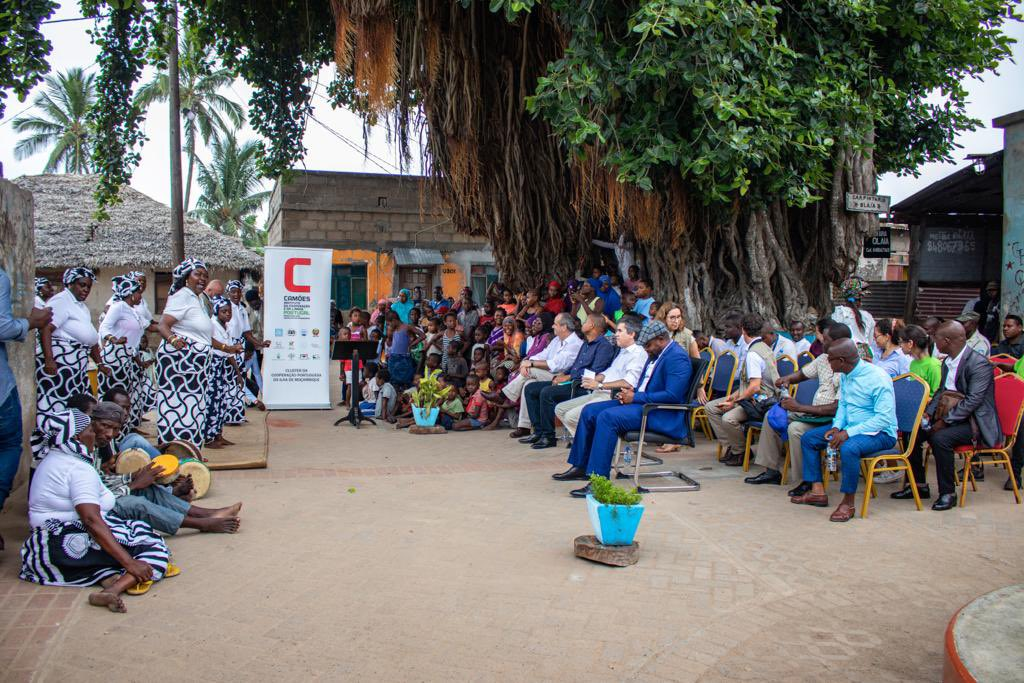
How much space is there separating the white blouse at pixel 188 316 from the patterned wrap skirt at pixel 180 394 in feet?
0.37

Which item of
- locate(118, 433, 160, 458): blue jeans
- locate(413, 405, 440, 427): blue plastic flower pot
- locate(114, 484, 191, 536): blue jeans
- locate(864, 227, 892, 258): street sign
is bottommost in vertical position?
locate(413, 405, 440, 427): blue plastic flower pot

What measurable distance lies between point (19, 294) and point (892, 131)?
→ 1095 centimetres

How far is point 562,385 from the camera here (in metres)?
9.13

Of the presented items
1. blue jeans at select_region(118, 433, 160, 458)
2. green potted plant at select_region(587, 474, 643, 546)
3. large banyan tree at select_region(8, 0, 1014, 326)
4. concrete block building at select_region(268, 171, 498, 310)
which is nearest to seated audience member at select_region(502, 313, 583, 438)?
large banyan tree at select_region(8, 0, 1014, 326)

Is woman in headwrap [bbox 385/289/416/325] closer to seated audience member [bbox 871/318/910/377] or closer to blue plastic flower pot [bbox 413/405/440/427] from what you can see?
blue plastic flower pot [bbox 413/405/440/427]

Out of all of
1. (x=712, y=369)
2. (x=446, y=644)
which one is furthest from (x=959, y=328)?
(x=446, y=644)

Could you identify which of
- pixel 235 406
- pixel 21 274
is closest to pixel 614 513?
pixel 21 274

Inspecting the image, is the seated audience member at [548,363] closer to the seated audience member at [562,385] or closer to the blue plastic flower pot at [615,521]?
the seated audience member at [562,385]

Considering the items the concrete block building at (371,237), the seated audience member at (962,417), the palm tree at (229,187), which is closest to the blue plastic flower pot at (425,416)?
the seated audience member at (962,417)

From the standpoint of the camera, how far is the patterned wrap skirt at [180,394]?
7641 mm

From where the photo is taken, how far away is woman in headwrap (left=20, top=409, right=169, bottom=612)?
14.9 ft

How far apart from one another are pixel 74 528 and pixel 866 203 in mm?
9435

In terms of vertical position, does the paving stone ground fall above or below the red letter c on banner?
below

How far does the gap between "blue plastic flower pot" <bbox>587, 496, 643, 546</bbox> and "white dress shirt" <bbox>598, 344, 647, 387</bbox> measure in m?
2.49
